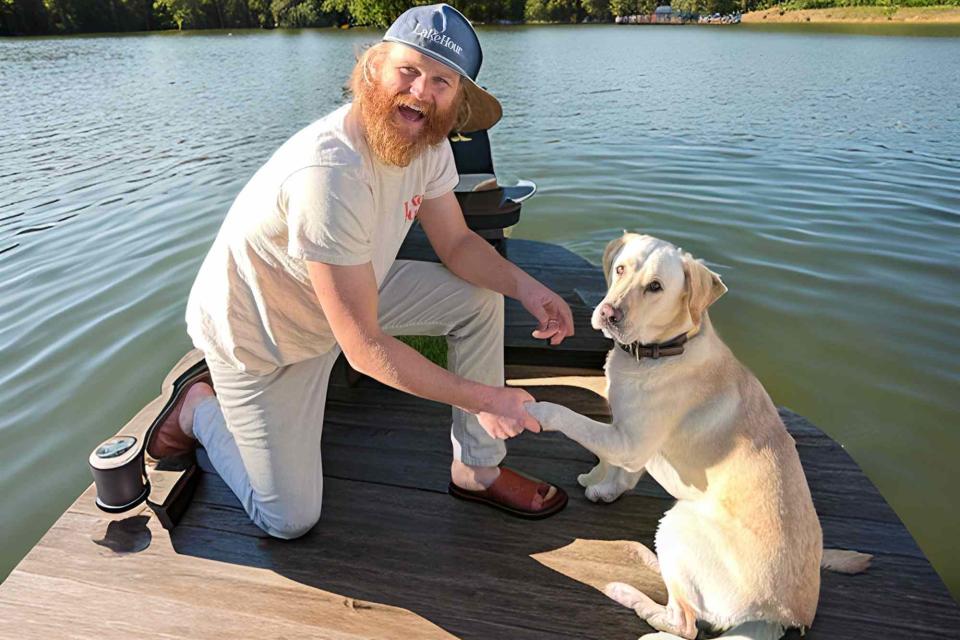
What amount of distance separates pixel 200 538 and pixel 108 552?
1.27 ft

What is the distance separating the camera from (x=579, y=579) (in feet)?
8.32

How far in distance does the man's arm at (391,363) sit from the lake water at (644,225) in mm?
1930

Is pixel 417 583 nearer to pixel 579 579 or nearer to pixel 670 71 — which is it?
pixel 579 579

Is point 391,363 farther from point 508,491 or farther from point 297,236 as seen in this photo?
point 508,491

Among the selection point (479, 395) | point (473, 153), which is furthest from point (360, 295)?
point (473, 153)

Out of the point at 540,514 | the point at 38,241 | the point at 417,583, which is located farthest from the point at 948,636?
the point at 38,241

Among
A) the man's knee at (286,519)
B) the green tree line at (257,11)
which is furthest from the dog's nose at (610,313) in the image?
the green tree line at (257,11)

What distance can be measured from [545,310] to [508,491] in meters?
0.90

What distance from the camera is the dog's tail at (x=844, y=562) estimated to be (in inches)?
98.5

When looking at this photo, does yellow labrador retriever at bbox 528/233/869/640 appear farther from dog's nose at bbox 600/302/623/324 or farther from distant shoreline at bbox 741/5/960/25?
distant shoreline at bbox 741/5/960/25

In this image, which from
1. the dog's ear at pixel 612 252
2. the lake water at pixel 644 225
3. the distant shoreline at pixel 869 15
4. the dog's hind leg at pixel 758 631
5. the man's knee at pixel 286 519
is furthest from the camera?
the distant shoreline at pixel 869 15

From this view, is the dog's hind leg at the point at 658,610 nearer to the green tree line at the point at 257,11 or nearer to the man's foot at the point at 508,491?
the man's foot at the point at 508,491

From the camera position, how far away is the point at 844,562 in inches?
98.7

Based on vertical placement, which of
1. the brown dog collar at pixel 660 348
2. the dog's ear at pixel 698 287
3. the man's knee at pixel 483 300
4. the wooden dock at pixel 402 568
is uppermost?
the dog's ear at pixel 698 287
